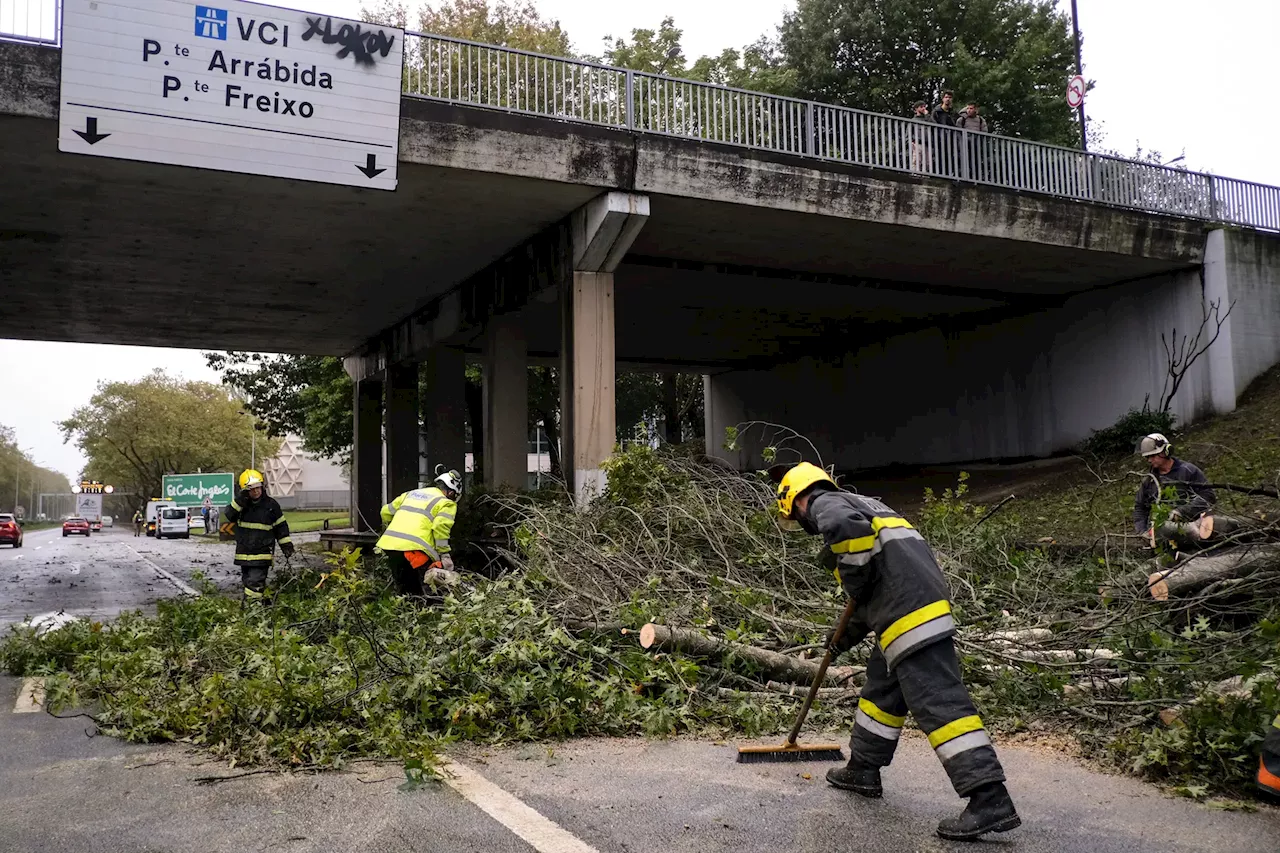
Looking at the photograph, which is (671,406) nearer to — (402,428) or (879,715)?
(402,428)

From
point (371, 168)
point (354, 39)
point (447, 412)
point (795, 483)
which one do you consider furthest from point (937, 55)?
point (795, 483)

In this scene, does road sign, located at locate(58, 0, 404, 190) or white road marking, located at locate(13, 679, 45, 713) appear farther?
road sign, located at locate(58, 0, 404, 190)

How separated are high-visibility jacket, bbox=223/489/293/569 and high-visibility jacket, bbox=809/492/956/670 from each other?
266 inches

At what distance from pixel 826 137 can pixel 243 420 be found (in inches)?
2266

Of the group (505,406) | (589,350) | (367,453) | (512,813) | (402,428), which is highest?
(589,350)

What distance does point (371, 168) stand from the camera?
10.7m

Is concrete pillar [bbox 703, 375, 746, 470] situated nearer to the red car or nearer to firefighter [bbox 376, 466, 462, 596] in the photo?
firefighter [bbox 376, 466, 462, 596]

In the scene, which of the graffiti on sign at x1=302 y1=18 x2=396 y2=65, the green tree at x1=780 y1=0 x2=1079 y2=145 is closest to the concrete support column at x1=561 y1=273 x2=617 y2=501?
the graffiti on sign at x1=302 y1=18 x2=396 y2=65

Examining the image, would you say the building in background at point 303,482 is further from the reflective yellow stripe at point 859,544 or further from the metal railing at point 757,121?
the reflective yellow stripe at point 859,544

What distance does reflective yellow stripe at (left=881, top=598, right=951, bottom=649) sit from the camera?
4.05 metres

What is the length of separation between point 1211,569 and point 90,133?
10.1m

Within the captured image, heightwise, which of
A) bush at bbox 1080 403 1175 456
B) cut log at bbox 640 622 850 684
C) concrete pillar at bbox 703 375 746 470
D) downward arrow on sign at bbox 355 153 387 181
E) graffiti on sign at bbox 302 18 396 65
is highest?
graffiti on sign at bbox 302 18 396 65

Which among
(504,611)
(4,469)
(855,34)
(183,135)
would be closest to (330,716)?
(504,611)

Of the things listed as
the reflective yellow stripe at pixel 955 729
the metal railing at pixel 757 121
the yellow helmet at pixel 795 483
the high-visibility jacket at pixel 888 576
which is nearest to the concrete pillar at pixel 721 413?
the metal railing at pixel 757 121
